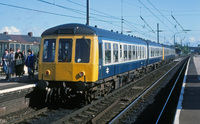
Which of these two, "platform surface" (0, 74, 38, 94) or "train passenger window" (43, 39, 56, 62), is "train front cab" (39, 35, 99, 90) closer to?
"train passenger window" (43, 39, 56, 62)

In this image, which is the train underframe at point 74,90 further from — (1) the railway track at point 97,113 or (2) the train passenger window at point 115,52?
(2) the train passenger window at point 115,52

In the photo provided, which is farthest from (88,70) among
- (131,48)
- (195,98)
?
(131,48)

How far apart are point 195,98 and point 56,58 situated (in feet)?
19.2

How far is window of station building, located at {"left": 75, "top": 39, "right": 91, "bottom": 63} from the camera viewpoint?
9.35m

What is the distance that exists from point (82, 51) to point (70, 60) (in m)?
0.55

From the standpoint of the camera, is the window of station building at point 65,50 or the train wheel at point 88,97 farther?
the train wheel at point 88,97

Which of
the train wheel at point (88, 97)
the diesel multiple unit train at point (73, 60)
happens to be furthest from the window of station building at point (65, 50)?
the train wheel at point (88, 97)

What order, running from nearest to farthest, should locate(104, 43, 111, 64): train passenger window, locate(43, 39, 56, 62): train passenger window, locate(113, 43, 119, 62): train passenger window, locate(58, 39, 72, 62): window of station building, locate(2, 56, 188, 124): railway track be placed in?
1. locate(2, 56, 188, 124): railway track
2. locate(58, 39, 72, 62): window of station building
3. locate(43, 39, 56, 62): train passenger window
4. locate(104, 43, 111, 64): train passenger window
5. locate(113, 43, 119, 62): train passenger window

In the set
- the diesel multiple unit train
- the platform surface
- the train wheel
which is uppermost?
the diesel multiple unit train

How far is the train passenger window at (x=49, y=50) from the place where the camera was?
9.69 metres

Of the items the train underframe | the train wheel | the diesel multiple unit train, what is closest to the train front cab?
the diesel multiple unit train

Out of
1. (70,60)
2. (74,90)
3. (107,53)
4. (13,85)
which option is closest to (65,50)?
(70,60)

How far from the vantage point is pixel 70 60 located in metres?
9.42

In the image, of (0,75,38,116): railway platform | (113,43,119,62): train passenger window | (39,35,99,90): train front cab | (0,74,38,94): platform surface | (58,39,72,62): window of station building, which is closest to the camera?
(0,75,38,116): railway platform
